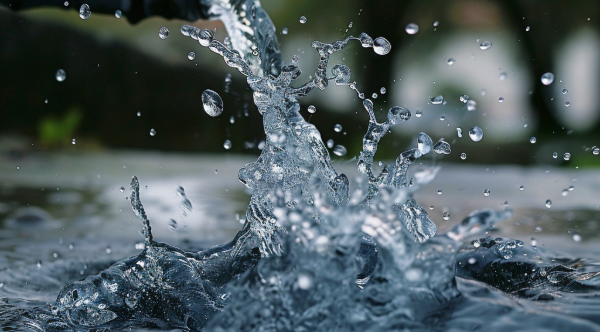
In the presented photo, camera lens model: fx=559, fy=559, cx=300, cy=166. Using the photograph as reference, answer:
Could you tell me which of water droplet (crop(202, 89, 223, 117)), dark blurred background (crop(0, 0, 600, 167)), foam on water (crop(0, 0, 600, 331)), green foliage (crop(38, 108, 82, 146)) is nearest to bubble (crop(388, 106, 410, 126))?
foam on water (crop(0, 0, 600, 331))

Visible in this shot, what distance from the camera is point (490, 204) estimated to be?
2.84m

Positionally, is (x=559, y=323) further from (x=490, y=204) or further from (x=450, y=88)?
(x=450, y=88)

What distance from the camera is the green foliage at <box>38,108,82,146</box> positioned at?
5.36 meters

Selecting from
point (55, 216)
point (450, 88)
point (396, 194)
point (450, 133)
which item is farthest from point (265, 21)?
point (450, 88)

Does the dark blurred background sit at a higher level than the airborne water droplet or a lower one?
higher

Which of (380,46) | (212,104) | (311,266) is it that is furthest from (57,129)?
(311,266)

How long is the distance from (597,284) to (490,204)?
1.78 m

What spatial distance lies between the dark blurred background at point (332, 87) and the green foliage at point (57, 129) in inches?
0.5

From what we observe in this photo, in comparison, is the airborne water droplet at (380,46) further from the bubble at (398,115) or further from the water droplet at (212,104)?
the water droplet at (212,104)

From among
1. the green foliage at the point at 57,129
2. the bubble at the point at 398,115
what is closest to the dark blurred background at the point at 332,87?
the green foliage at the point at 57,129

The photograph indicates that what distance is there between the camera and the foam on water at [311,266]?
2.52 ft

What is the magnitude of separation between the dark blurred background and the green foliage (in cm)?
1

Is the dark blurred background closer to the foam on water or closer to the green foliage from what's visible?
the green foliage

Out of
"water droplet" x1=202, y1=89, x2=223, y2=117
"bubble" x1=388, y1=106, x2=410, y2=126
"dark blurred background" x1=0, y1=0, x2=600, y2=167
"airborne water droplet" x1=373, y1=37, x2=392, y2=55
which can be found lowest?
"water droplet" x1=202, y1=89, x2=223, y2=117
